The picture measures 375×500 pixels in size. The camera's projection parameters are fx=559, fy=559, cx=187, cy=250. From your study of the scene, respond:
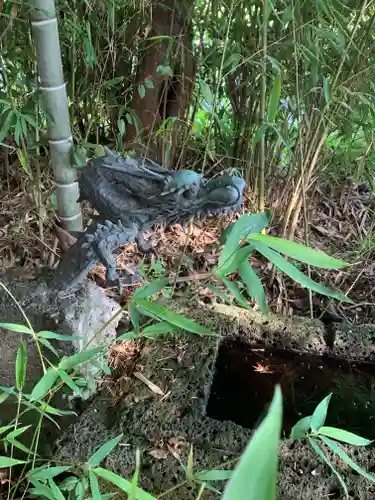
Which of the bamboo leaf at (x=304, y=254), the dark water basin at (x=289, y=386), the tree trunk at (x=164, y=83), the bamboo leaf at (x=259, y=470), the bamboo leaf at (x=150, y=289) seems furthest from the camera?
the tree trunk at (x=164, y=83)

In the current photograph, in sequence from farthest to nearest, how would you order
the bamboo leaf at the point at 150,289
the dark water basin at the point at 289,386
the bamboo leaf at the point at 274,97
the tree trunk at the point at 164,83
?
the tree trunk at the point at 164,83 < the dark water basin at the point at 289,386 < the bamboo leaf at the point at 274,97 < the bamboo leaf at the point at 150,289

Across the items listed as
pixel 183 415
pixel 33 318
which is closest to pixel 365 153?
pixel 183 415

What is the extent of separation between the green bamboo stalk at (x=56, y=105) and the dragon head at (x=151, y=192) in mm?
114

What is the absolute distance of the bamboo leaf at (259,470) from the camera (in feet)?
0.99

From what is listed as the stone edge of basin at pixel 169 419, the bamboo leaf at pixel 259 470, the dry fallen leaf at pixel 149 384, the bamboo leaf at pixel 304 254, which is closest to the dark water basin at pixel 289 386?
the stone edge of basin at pixel 169 419

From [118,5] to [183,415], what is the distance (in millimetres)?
1329

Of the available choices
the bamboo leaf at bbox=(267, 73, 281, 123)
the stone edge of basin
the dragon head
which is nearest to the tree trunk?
the bamboo leaf at bbox=(267, 73, 281, 123)

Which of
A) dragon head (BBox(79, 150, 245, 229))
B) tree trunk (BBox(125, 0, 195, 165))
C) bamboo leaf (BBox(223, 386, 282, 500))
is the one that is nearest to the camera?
bamboo leaf (BBox(223, 386, 282, 500))

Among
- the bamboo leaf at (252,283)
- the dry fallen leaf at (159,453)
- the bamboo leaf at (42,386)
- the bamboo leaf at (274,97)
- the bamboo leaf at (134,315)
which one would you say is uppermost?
the bamboo leaf at (274,97)

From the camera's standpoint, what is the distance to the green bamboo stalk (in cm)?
131

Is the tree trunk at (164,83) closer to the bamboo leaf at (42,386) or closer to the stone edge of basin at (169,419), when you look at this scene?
the stone edge of basin at (169,419)

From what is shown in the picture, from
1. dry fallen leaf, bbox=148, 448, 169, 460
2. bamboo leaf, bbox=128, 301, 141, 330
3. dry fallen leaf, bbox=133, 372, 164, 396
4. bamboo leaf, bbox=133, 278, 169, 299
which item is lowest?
dry fallen leaf, bbox=133, 372, 164, 396

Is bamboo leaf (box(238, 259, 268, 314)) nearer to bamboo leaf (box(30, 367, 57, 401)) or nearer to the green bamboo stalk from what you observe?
bamboo leaf (box(30, 367, 57, 401))

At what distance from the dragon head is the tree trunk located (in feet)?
Answer: 1.90
